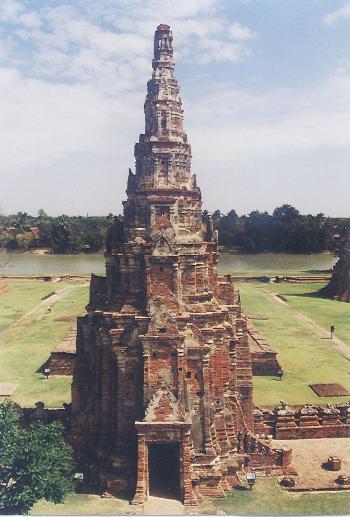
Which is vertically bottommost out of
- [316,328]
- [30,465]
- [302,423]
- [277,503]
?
[277,503]

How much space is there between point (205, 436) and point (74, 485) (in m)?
4.10

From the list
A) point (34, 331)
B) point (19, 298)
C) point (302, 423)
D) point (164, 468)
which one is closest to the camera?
point (164, 468)

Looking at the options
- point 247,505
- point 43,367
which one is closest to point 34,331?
point 43,367

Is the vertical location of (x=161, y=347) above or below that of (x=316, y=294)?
above

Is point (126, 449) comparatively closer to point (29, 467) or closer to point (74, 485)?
point (74, 485)

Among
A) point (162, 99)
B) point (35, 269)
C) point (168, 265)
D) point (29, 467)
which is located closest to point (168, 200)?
point (168, 265)

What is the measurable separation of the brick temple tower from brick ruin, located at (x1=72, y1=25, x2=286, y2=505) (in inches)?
1.3

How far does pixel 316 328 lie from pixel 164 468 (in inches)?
1019

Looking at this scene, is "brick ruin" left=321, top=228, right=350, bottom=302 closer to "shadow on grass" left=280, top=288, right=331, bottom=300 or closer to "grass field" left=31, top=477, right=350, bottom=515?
"shadow on grass" left=280, top=288, right=331, bottom=300

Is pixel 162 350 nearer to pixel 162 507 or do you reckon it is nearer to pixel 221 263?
pixel 162 507

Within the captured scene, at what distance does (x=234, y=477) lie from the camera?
1686 cm

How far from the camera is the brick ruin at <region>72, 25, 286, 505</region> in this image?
16.1 metres

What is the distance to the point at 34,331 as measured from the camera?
129ft

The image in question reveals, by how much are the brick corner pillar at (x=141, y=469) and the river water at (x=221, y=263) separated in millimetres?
56331
